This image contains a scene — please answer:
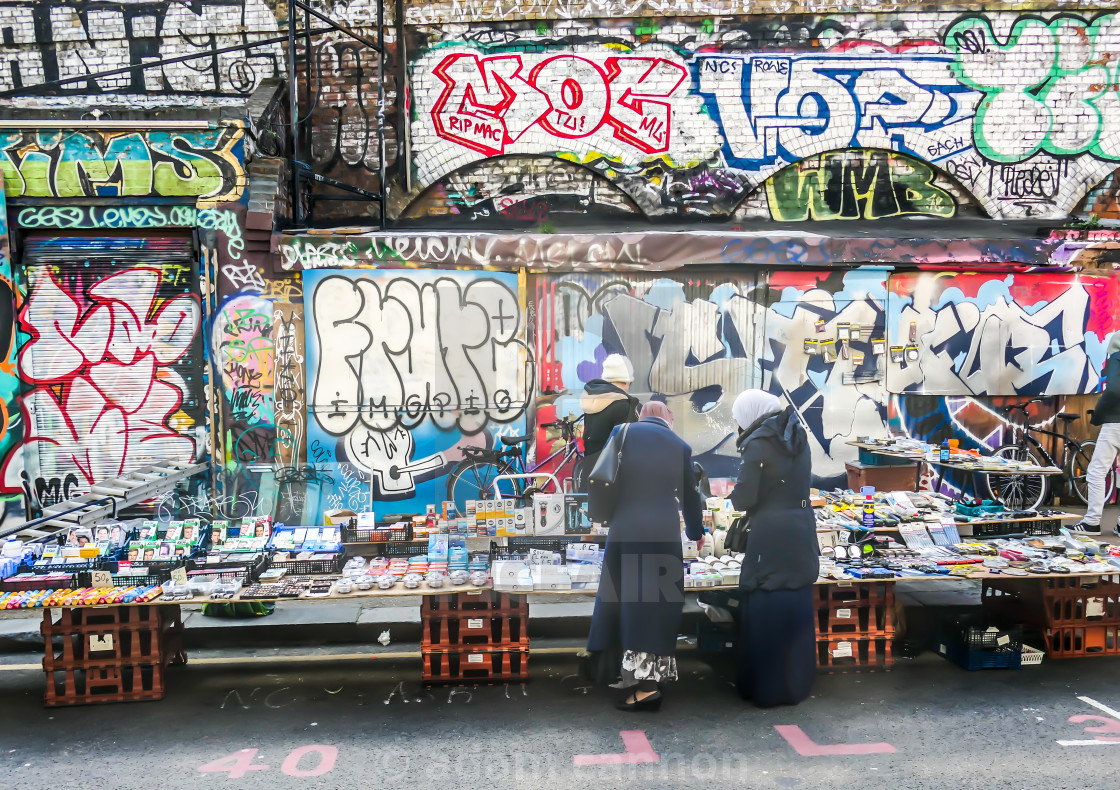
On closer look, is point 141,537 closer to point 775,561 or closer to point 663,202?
point 775,561

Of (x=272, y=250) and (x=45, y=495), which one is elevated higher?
(x=272, y=250)

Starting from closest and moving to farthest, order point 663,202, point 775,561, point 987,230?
point 775,561, point 987,230, point 663,202

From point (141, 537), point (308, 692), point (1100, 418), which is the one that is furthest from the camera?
point (1100, 418)

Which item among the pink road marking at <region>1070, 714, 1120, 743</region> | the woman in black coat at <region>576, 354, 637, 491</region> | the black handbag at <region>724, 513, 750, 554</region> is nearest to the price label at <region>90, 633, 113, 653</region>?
the woman in black coat at <region>576, 354, 637, 491</region>

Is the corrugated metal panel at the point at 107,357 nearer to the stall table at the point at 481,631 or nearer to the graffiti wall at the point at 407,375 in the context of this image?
the graffiti wall at the point at 407,375

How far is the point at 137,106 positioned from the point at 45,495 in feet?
16.9

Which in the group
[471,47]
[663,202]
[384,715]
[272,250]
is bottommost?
[384,715]

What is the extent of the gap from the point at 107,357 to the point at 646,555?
7.24 m

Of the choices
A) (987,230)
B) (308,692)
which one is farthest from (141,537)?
(987,230)

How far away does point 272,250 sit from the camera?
937 cm

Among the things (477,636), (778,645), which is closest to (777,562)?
(778,645)

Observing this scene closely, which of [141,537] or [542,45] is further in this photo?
[542,45]

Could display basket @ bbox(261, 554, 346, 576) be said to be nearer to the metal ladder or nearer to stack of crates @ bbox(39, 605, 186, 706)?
stack of crates @ bbox(39, 605, 186, 706)

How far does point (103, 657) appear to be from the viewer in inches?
230
